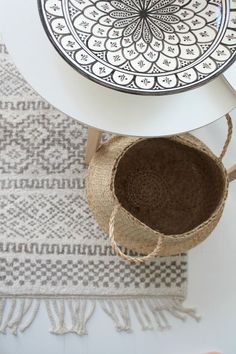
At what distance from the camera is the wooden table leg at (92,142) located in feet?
3.39

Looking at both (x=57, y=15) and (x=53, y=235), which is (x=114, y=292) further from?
(x=57, y=15)

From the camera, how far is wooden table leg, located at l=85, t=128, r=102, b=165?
3.39 feet

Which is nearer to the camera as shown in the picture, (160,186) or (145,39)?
(145,39)

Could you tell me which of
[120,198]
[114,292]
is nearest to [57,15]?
[120,198]

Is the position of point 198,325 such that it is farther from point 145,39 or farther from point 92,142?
point 145,39

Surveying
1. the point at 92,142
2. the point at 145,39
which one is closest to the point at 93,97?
the point at 145,39

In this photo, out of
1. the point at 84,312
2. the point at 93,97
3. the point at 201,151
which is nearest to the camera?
the point at 93,97

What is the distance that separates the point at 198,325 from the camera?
3.84 feet

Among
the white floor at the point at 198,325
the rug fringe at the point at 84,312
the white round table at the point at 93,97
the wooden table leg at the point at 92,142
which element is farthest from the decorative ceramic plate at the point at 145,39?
the rug fringe at the point at 84,312

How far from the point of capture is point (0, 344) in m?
1.12

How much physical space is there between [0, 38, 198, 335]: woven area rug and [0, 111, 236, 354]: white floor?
23mm

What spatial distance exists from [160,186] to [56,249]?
11.7 inches

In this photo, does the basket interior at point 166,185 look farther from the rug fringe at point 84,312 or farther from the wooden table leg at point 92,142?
the rug fringe at point 84,312

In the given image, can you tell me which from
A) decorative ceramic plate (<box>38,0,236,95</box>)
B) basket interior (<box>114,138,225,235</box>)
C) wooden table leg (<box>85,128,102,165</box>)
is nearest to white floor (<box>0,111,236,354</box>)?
basket interior (<box>114,138,225,235</box>)
